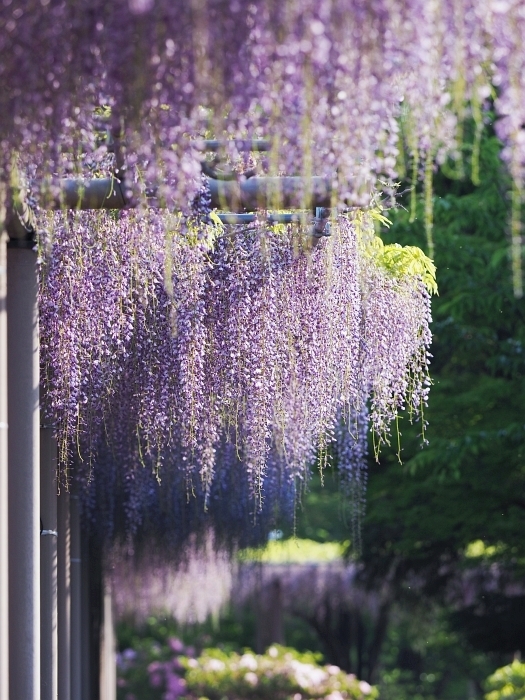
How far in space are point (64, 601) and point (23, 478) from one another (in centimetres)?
312

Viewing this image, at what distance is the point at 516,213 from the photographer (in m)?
2.70

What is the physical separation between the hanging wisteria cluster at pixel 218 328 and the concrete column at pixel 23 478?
0.63 m

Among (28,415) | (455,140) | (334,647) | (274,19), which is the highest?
(274,19)

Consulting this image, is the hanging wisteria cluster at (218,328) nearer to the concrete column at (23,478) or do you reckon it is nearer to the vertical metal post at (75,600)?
the concrete column at (23,478)

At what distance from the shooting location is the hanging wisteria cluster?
5.15 metres

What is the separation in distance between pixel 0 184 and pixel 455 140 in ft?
3.90

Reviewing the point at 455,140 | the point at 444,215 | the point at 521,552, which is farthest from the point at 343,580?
the point at 455,140

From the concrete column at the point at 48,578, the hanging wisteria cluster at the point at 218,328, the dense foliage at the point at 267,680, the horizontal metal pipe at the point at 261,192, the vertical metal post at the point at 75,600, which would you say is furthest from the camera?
the dense foliage at the point at 267,680

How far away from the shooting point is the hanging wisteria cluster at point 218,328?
16.9 feet

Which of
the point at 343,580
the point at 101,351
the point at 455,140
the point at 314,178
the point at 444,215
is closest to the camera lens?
the point at 455,140

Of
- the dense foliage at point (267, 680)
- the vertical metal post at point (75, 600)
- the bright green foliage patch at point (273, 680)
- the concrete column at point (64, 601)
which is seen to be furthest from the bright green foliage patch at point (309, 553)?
the concrete column at point (64, 601)

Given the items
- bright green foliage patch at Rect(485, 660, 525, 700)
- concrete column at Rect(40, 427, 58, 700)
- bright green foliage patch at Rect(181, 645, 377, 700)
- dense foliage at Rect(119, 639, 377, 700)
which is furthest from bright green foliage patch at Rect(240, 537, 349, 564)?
concrete column at Rect(40, 427, 58, 700)

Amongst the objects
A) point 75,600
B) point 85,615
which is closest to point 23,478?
point 75,600

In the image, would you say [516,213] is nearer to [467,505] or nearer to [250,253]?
[250,253]
